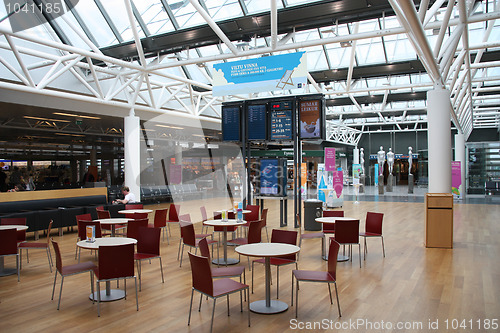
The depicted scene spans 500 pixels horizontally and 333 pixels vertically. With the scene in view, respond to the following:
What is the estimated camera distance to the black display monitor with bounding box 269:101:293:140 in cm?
1090

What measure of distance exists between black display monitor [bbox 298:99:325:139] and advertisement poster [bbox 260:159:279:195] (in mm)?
1341

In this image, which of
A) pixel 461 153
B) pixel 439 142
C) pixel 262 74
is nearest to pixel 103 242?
pixel 262 74

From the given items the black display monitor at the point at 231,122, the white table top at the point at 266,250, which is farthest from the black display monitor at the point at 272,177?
the white table top at the point at 266,250

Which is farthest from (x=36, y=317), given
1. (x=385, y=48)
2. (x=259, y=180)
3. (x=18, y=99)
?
(x=385, y=48)

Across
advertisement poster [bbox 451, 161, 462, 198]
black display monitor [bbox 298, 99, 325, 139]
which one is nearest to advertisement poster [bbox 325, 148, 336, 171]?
advertisement poster [bbox 451, 161, 462, 198]

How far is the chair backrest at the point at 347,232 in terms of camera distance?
6.52 metres

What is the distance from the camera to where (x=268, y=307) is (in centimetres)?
464

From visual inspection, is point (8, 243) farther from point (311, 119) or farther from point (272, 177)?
point (311, 119)

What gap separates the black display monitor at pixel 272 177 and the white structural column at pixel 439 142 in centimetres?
416

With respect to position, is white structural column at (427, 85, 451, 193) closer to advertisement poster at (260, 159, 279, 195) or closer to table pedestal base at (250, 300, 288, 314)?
advertisement poster at (260, 159, 279, 195)

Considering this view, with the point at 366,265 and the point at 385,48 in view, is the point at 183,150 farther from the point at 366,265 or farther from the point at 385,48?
the point at 366,265

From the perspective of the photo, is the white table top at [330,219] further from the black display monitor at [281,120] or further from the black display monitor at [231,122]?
the black display monitor at [231,122]

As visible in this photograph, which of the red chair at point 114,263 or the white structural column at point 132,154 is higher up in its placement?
the white structural column at point 132,154

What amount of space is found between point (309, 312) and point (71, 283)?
3.72 metres
